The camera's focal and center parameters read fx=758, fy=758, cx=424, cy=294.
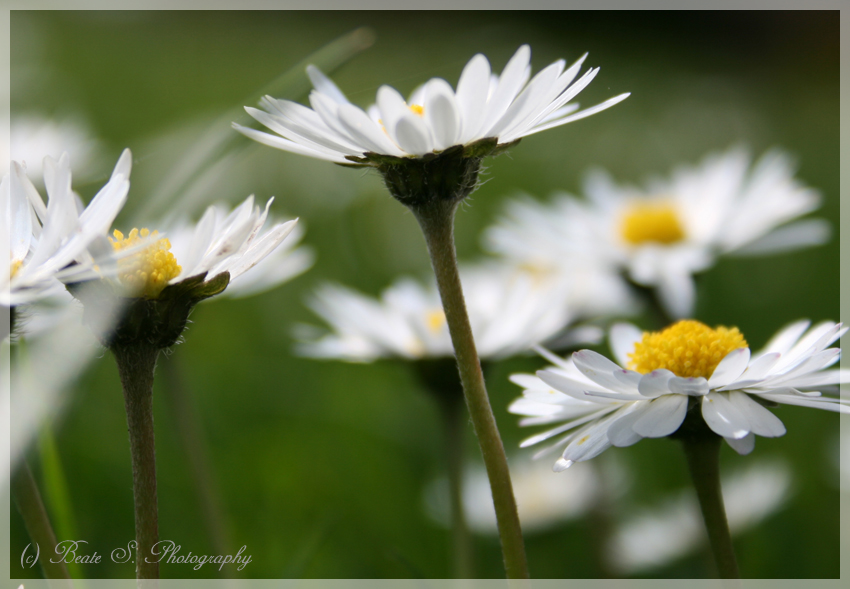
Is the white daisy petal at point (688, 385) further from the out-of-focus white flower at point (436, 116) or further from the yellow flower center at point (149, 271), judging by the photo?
the yellow flower center at point (149, 271)

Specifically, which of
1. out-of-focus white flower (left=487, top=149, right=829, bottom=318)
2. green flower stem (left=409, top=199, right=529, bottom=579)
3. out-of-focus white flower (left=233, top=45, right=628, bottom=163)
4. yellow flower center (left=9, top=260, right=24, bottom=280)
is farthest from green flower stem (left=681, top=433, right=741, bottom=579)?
out-of-focus white flower (left=487, top=149, right=829, bottom=318)

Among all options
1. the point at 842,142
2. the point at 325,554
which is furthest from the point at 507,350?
the point at 842,142

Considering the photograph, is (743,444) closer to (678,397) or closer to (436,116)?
(678,397)

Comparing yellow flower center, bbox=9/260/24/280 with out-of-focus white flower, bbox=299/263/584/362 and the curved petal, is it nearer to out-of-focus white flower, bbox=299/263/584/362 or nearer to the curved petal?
the curved petal

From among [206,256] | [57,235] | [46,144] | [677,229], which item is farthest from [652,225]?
[46,144]

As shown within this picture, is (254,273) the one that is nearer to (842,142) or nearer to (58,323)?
(58,323)

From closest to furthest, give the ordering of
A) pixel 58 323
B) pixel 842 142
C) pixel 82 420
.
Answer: pixel 58 323 < pixel 82 420 < pixel 842 142

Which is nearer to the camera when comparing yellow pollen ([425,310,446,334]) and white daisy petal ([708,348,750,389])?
white daisy petal ([708,348,750,389])
